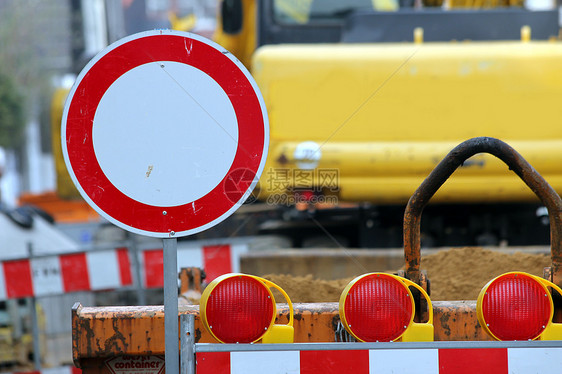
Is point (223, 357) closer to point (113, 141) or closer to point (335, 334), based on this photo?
point (335, 334)

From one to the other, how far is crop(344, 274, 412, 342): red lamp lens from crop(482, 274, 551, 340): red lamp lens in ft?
0.74

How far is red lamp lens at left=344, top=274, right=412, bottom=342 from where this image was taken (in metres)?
2.32

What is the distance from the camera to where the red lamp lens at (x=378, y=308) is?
7.62 ft

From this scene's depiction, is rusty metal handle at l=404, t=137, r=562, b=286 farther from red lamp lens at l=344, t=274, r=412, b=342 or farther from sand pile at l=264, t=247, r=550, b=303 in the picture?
sand pile at l=264, t=247, r=550, b=303

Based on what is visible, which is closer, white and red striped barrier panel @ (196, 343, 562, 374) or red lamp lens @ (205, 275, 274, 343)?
white and red striped barrier panel @ (196, 343, 562, 374)

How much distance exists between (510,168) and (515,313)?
0.47 meters

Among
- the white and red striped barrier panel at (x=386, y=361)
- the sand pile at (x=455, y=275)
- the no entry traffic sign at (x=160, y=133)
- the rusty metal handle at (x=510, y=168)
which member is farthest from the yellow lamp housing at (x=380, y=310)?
the sand pile at (x=455, y=275)

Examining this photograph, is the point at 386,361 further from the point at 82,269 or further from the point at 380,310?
the point at 82,269

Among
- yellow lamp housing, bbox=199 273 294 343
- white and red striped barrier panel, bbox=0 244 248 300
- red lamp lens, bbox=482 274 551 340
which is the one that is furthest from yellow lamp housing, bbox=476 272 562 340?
white and red striped barrier panel, bbox=0 244 248 300

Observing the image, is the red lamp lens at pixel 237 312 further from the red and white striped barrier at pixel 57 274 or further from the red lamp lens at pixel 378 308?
the red and white striped barrier at pixel 57 274

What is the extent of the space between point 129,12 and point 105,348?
32.3 meters

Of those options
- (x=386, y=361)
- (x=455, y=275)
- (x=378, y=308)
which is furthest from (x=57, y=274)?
(x=386, y=361)

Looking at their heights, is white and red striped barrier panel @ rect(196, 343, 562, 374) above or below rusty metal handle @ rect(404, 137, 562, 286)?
below

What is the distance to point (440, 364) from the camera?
221 cm
